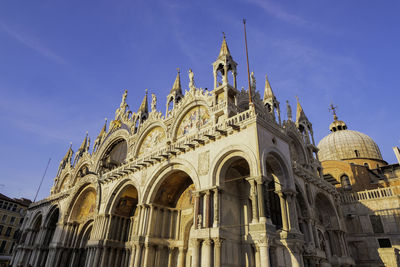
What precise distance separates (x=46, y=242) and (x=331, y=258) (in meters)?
28.7

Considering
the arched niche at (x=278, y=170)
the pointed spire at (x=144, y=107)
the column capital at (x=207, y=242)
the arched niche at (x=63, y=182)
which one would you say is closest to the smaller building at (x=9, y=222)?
the arched niche at (x=63, y=182)

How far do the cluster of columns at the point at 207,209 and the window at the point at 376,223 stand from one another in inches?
679

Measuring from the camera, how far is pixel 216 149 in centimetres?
1543

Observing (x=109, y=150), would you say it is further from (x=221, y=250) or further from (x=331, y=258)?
(x=331, y=258)

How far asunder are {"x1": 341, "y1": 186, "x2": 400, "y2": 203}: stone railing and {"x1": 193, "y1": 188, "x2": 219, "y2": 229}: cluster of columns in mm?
17207

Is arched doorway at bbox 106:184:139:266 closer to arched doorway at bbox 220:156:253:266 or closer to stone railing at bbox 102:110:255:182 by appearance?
stone railing at bbox 102:110:255:182

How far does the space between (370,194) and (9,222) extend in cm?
5354

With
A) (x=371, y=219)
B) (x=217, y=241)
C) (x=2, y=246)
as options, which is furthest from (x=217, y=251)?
(x=2, y=246)

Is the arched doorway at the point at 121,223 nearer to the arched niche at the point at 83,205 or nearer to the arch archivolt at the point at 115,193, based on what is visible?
the arch archivolt at the point at 115,193

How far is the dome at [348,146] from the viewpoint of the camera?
41844 millimetres

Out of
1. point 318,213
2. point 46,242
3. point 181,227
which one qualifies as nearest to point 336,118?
point 318,213

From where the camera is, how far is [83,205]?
2778 cm

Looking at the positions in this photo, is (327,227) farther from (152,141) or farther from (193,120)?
(152,141)

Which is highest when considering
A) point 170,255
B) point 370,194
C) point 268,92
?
point 268,92
